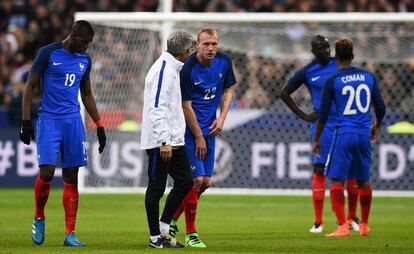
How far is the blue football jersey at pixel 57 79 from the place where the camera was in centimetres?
1207

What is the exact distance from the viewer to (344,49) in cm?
1358

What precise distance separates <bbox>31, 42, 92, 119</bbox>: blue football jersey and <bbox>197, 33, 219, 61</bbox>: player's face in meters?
1.33

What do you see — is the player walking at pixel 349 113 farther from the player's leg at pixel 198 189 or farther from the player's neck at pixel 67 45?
the player's neck at pixel 67 45

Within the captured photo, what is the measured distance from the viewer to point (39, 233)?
12094 millimetres

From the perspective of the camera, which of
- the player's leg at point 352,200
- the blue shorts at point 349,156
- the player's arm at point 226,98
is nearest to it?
the player's arm at point 226,98

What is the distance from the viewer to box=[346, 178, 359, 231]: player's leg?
561 inches

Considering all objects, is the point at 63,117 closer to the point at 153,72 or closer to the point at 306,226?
the point at 153,72

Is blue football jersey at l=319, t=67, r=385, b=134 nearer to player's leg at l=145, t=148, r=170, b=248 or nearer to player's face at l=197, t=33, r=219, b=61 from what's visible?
player's face at l=197, t=33, r=219, b=61

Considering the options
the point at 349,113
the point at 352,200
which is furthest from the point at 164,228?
the point at 352,200

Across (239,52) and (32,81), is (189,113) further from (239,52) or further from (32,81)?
(239,52)

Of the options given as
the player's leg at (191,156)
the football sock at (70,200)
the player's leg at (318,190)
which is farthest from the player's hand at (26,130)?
the player's leg at (318,190)

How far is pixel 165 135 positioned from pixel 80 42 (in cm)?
145

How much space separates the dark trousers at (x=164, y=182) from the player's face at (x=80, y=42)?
4.48 ft

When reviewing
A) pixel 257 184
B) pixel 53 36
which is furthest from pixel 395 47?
pixel 53 36
